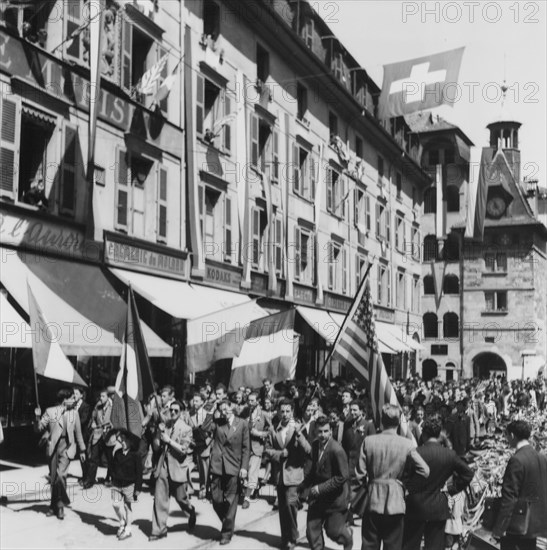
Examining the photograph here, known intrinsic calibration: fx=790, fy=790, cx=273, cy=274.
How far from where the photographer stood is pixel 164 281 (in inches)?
778

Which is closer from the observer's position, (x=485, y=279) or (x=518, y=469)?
(x=518, y=469)

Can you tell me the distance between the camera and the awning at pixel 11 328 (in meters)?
13.0

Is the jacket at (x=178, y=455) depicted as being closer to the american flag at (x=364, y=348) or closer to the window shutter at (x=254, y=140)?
the american flag at (x=364, y=348)

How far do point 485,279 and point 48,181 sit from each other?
129 feet

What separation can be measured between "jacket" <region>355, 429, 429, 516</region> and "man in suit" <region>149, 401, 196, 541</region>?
327 cm

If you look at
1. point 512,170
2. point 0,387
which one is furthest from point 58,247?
point 512,170

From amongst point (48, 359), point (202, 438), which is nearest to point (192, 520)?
point (202, 438)

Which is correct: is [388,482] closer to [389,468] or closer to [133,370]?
[389,468]

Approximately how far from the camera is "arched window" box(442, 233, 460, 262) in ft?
172

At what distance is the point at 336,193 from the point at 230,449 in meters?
23.2

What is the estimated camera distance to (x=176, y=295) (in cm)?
1930

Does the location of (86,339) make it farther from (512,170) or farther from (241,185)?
(512,170)

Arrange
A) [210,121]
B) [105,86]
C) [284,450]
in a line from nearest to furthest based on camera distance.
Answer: [284,450] → [105,86] → [210,121]

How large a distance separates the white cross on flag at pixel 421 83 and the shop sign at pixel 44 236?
552 inches
